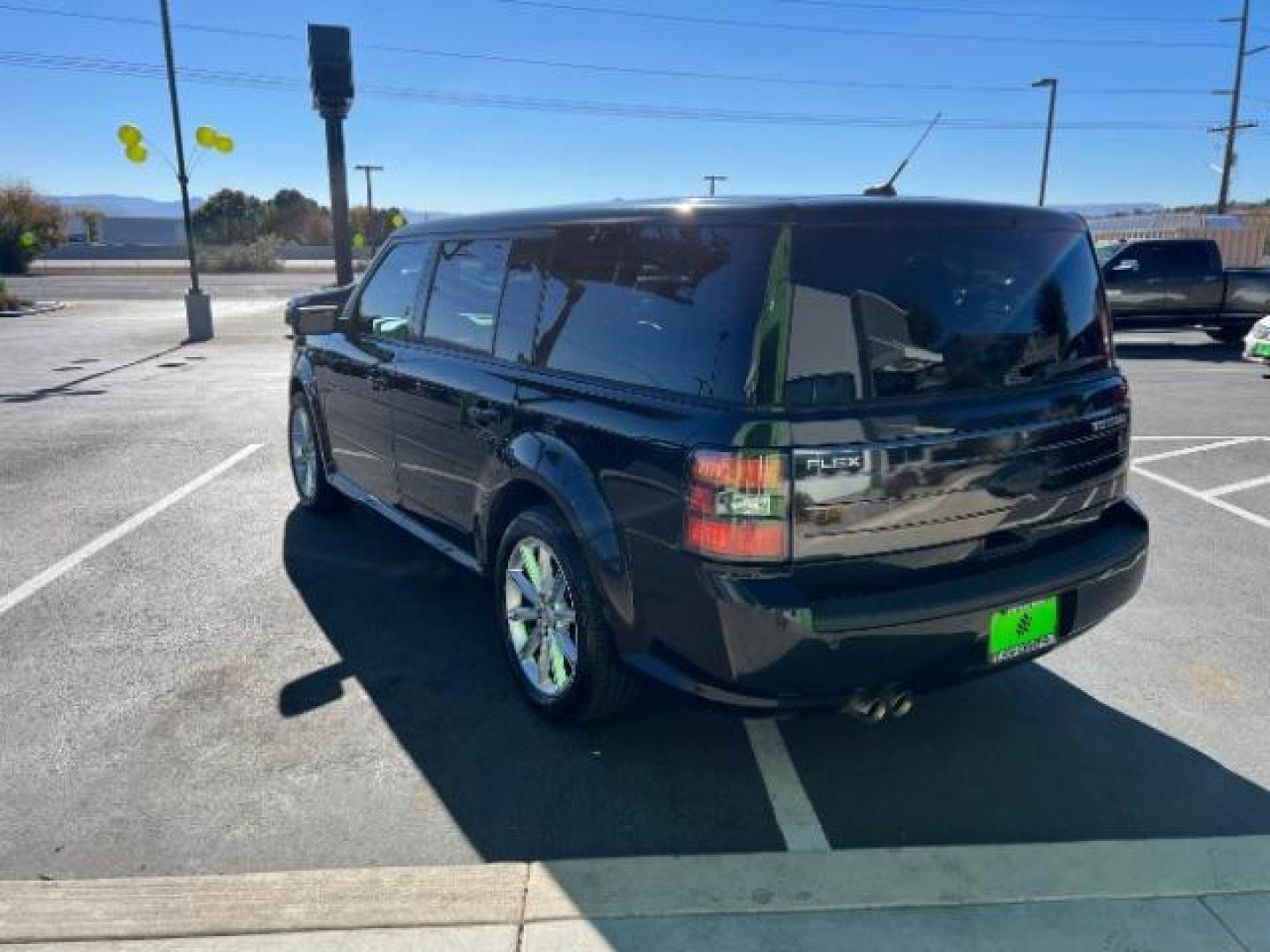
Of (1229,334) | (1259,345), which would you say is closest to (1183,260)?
(1229,334)

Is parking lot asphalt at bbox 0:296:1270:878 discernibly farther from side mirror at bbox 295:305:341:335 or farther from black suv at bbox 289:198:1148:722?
side mirror at bbox 295:305:341:335

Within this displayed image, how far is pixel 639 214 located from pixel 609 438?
2.42 ft

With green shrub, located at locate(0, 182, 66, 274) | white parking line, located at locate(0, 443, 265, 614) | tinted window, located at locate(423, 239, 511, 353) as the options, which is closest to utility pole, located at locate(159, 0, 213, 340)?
white parking line, located at locate(0, 443, 265, 614)

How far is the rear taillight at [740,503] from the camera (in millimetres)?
2533

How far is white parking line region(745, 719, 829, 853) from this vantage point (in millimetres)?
2809

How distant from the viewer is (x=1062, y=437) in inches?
118

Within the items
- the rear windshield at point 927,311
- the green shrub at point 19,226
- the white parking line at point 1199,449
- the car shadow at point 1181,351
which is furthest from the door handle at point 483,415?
the green shrub at point 19,226

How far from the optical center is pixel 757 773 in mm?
3170

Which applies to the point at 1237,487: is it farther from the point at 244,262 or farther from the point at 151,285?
the point at 244,262

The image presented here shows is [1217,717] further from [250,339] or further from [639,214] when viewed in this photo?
[250,339]

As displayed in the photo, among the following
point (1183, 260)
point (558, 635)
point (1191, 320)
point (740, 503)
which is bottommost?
point (558, 635)

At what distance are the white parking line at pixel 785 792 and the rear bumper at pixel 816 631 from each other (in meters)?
0.42

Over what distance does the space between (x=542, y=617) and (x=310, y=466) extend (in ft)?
9.99

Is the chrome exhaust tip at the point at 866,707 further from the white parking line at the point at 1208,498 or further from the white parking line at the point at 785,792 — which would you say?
the white parking line at the point at 1208,498
